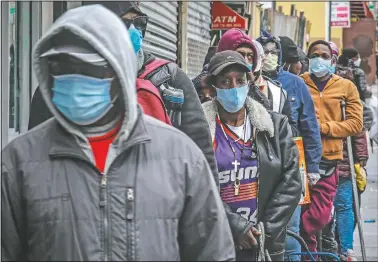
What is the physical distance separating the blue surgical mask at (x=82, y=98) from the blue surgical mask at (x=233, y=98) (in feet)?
8.13

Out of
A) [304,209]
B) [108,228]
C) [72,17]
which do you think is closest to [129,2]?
[72,17]

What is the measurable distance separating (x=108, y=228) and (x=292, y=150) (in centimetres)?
280

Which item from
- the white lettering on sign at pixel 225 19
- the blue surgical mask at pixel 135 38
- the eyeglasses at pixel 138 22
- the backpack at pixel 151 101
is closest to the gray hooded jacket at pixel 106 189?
the backpack at pixel 151 101

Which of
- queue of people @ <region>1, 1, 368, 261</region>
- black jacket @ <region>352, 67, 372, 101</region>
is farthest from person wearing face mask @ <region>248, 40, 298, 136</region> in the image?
black jacket @ <region>352, 67, 372, 101</region>

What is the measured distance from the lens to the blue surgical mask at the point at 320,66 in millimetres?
9047

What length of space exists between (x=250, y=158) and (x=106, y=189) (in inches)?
100.0

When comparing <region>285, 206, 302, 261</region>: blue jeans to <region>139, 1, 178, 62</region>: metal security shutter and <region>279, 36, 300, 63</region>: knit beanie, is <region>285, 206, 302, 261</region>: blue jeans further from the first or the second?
<region>139, 1, 178, 62</region>: metal security shutter

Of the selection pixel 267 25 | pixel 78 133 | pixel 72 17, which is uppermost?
pixel 267 25

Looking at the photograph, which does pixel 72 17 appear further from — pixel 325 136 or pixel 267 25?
pixel 267 25

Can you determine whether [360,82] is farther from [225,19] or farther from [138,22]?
[225,19]

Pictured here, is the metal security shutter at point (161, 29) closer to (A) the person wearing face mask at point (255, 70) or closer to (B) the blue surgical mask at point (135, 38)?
(A) the person wearing face mask at point (255, 70)

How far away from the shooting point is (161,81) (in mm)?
4852

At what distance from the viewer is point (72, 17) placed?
11.0 ft

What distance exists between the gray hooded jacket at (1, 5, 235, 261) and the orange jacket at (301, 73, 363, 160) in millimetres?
5732
